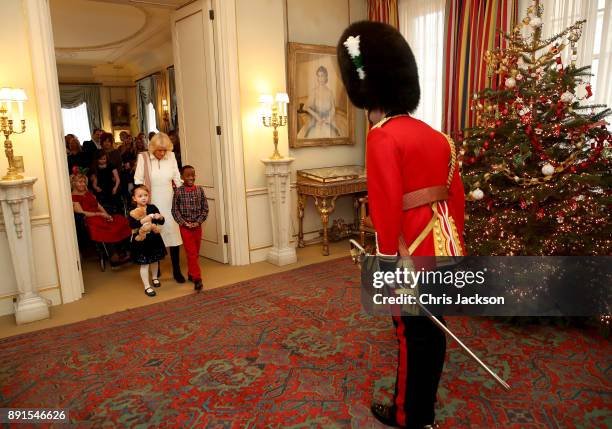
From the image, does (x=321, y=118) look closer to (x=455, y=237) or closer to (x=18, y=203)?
(x=18, y=203)

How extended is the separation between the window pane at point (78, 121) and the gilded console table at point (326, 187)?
918 cm

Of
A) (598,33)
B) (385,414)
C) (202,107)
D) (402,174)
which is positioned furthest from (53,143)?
(598,33)

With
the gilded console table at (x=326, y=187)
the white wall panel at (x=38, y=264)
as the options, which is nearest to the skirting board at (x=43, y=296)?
the white wall panel at (x=38, y=264)

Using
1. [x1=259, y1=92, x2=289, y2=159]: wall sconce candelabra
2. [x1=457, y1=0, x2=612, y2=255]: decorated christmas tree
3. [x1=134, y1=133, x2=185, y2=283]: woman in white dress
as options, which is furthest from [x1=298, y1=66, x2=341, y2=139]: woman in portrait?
[x1=457, y1=0, x2=612, y2=255]: decorated christmas tree

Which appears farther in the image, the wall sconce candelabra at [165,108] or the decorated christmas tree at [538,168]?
the wall sconce candelabra at [165,108]

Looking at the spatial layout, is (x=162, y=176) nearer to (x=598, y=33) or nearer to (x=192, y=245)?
(x=192, y=245)

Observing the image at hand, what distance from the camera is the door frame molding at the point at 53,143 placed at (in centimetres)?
383

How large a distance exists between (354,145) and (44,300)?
4159mm

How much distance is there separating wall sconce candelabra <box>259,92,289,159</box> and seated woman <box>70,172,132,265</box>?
1.89 metres

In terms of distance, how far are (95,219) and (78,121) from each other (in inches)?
344

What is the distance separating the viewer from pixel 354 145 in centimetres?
634

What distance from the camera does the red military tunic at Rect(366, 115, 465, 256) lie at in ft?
5.98

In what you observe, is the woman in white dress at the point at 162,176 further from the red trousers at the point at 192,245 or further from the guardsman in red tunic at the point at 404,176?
the guardsman in red tunic at the point at 404,176

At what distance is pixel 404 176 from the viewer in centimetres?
190
